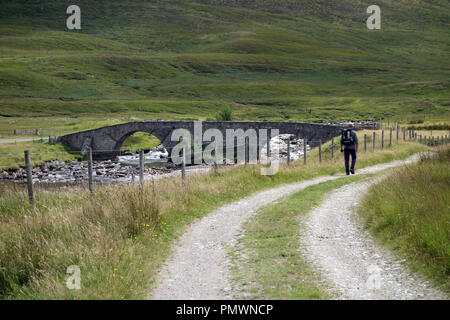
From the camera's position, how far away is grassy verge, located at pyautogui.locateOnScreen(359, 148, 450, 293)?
318 inches

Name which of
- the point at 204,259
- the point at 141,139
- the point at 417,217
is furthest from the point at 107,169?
the point at 417,217

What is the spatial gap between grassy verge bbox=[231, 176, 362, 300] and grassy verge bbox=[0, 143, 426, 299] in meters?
1.75

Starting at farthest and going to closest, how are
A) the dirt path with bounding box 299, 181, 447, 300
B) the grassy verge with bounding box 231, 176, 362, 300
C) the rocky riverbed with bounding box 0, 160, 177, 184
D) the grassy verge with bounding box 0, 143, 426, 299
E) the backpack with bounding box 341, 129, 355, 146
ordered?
the rocky riverbed with bounding box 0, 160, 177, 184 → the backpack with bounding box 341, 129, 355, 146 → the grassy verge with bounding box 0, 143, 426, 299 → the grassy verge with bounding box 231, 176, 362, 300 → the dirt path with bounding box 299, 181, 447, 300

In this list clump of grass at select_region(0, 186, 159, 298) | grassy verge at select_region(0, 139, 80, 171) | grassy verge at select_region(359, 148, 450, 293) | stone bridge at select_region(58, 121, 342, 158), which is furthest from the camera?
stone bridge at select_region(58, 121, 342, 158)

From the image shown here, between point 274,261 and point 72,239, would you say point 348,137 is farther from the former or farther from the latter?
point 72,239

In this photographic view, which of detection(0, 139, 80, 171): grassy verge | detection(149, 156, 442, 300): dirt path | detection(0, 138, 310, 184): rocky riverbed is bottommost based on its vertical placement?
detection(0, 138, 310, 184): rocky riverbed

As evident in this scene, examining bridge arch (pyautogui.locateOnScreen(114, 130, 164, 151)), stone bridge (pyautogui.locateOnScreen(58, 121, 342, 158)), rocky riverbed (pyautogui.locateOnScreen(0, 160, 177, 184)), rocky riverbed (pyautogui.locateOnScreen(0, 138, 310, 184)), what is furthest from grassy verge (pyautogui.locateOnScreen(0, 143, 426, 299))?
bridge arch (pyautogui.locateOnScreen(114, 130, 164, 151))

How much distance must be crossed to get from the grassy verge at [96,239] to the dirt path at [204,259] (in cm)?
30

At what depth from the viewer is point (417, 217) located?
9875 mm

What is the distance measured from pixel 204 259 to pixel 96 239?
2337 mm

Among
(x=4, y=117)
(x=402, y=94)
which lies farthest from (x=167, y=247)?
(x=402, y=94)

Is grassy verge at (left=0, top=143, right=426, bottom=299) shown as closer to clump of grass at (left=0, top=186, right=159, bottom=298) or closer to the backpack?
clump of grass at (left=0, top=186, right=159, bottom=298)

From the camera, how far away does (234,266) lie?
9031 millimetres
